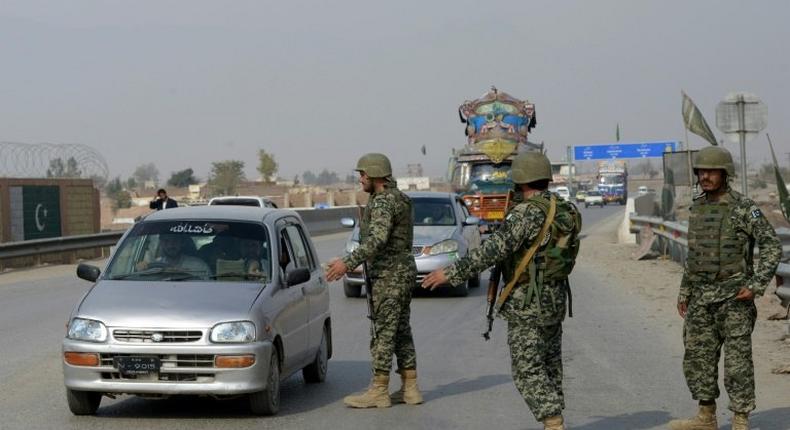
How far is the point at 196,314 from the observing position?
8133 mm

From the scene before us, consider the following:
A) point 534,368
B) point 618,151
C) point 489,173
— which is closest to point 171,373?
point 534,368

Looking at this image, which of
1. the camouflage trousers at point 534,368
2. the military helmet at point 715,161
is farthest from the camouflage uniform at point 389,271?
the military helmet at point 715,161

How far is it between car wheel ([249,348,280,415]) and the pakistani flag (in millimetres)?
21843

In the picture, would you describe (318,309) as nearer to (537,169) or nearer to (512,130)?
(537,169)

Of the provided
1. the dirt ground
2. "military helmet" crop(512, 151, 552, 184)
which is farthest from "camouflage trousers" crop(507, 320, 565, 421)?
the dirt ground

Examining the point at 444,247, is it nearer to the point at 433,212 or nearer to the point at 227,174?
the point at 433,212

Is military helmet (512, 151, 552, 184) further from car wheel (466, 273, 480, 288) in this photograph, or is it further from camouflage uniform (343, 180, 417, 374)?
car wheel (466, 273, 480, 288)

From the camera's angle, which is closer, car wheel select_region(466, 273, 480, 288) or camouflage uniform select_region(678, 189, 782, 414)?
camouflage uniform select_region(678, 189, 782, 414)

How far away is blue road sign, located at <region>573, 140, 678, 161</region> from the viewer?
236ft

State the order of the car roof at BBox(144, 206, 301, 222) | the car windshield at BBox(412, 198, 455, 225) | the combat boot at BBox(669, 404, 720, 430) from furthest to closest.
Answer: the car windshield at BBox(412, 198, 455, 225) < the car roof at BBox(144, 206, 301, 222) < the combat boot at BBox(669, 404, 720, 430)

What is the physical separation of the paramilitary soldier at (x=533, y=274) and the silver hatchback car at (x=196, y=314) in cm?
175

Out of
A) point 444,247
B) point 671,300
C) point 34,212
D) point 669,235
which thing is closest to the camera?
point 671,300

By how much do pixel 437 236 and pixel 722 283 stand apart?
11.4 m

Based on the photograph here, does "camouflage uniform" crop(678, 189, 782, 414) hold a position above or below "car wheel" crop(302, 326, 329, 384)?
above
